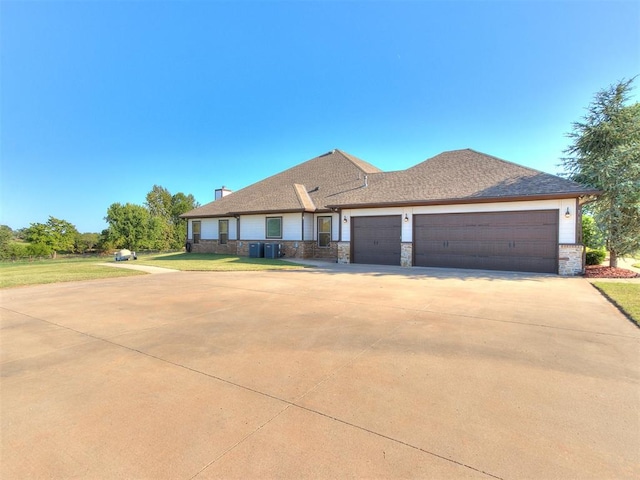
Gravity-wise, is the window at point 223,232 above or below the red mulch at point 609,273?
above

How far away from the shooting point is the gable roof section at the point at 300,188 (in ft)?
65.3

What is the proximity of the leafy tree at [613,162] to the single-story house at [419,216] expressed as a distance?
0.96 metres

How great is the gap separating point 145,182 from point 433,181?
131 ft

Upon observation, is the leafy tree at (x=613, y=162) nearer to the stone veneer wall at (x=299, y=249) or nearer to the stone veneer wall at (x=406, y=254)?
the stone veneer wall at (x=406, y=254)

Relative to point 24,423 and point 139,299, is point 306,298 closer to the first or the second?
point 139,299

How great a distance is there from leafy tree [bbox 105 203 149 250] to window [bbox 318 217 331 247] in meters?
25.3

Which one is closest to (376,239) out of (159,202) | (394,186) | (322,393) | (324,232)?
(394,186)

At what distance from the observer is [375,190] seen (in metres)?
17.5

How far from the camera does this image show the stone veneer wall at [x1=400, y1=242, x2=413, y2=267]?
1518cm

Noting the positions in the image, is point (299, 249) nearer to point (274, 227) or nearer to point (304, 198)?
point (274, 227)

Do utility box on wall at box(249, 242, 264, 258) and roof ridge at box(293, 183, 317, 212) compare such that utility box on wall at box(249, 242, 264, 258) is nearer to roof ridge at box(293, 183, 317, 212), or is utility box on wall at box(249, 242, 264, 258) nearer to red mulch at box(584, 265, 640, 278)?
roof ridge at box(293, 183, 317, 212)

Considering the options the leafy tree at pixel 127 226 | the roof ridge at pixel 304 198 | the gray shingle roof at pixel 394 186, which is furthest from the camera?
the leafy tree at pixel 127 226

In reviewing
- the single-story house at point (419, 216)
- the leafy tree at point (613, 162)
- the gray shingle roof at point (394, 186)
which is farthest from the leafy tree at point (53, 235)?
the leafy tree at point (613, 162)

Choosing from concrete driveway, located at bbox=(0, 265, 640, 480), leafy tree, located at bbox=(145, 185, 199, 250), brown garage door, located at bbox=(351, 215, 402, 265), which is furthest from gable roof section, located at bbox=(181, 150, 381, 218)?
leafy tree, located at bbox=(145, 185, 199, 250)
